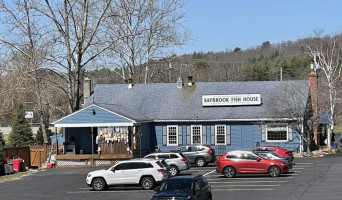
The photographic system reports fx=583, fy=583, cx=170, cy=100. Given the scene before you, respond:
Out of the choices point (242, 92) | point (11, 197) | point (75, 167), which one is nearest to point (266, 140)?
point (242, 92)

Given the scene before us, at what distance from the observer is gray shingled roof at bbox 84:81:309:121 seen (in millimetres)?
50188

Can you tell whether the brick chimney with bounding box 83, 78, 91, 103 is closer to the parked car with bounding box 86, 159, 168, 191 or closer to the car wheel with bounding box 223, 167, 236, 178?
the car wheel with bounding box 223, 167, 236, 178

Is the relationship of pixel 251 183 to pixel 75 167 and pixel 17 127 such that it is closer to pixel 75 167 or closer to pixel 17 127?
pixel 75 167

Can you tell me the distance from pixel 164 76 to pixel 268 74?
46552 mm

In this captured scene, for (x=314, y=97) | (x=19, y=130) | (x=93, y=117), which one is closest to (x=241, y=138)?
(x=314, y=97)

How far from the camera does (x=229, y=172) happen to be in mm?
33594

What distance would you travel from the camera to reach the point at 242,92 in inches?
2061

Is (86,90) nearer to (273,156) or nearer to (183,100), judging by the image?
(183,100)

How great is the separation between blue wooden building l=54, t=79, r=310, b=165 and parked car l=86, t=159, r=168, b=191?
1487 centimetres

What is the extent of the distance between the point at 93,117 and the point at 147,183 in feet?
57.8

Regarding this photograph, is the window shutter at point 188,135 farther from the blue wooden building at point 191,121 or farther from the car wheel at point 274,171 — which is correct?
the car wheel at point 274,171

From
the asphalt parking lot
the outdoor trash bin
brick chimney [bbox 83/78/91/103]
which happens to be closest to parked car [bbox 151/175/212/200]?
the asphalt parking lot

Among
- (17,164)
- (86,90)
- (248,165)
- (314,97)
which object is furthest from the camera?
(86,90)

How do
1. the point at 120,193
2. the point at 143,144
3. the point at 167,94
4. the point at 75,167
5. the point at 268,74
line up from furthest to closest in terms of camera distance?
the point at 268,74 → the point at 167,94 → the point at 143,144 → the point at 75,167 → the point at 120,193
